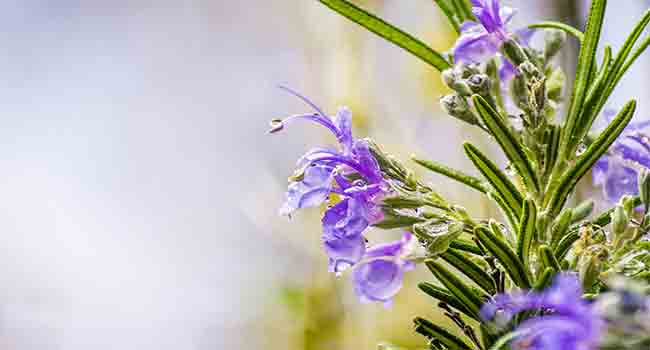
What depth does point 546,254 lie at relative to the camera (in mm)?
438

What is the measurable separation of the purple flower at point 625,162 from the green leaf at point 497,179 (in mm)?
79

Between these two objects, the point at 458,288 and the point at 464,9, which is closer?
the point at 458,288

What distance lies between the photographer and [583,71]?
1.76ft

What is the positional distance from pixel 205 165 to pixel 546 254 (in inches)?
100

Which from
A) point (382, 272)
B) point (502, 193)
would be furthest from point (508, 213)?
point (382, 272)

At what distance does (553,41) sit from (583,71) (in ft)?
0.18

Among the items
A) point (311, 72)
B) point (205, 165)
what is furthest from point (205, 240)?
point (311, 72)

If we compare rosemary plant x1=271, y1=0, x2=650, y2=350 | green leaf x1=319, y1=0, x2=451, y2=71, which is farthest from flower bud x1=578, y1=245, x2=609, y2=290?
green leaf x1=319, y1=0, x2=451, y2=71

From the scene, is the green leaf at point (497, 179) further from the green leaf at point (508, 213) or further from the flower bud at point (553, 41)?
the flower bud at point (553, 41)

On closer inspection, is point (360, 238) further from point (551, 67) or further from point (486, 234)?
point (551, 67)

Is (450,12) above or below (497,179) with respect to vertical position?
above

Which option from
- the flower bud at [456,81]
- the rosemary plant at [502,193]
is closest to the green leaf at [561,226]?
the rosemary plant at [502,193]

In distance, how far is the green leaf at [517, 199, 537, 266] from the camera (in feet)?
1.54

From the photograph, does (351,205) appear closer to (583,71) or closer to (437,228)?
(437,228)
